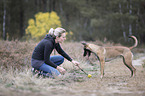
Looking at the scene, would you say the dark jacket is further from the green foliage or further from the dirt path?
the green foliage

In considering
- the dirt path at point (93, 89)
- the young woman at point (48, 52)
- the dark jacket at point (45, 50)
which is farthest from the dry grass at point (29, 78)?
the dark jacket at point (45, 50)

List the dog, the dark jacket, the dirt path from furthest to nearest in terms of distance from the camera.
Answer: the dog, the dark jacket, the dirt path

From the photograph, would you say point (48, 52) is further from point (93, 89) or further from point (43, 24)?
point (43, 24)

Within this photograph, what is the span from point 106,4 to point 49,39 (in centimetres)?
2565

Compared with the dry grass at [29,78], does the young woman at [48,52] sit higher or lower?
higher

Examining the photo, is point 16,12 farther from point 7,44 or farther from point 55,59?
point 55,59

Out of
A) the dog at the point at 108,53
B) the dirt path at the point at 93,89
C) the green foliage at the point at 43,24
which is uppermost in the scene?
the green foliage at the point at 43,24

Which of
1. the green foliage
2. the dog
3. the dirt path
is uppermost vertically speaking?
the green foliage

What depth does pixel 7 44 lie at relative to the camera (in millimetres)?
8258

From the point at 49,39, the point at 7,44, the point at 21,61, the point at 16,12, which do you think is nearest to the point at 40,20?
the point at 16,12

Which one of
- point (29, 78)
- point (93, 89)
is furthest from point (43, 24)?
point (93, 89)

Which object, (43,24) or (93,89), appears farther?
(43,24)

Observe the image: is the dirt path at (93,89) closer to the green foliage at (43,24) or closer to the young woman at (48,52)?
the young woman at (48,52)

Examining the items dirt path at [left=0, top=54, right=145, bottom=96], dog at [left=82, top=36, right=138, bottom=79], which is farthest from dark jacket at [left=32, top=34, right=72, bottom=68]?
dog at [left=82, top=36, right=138, bottom=79]
